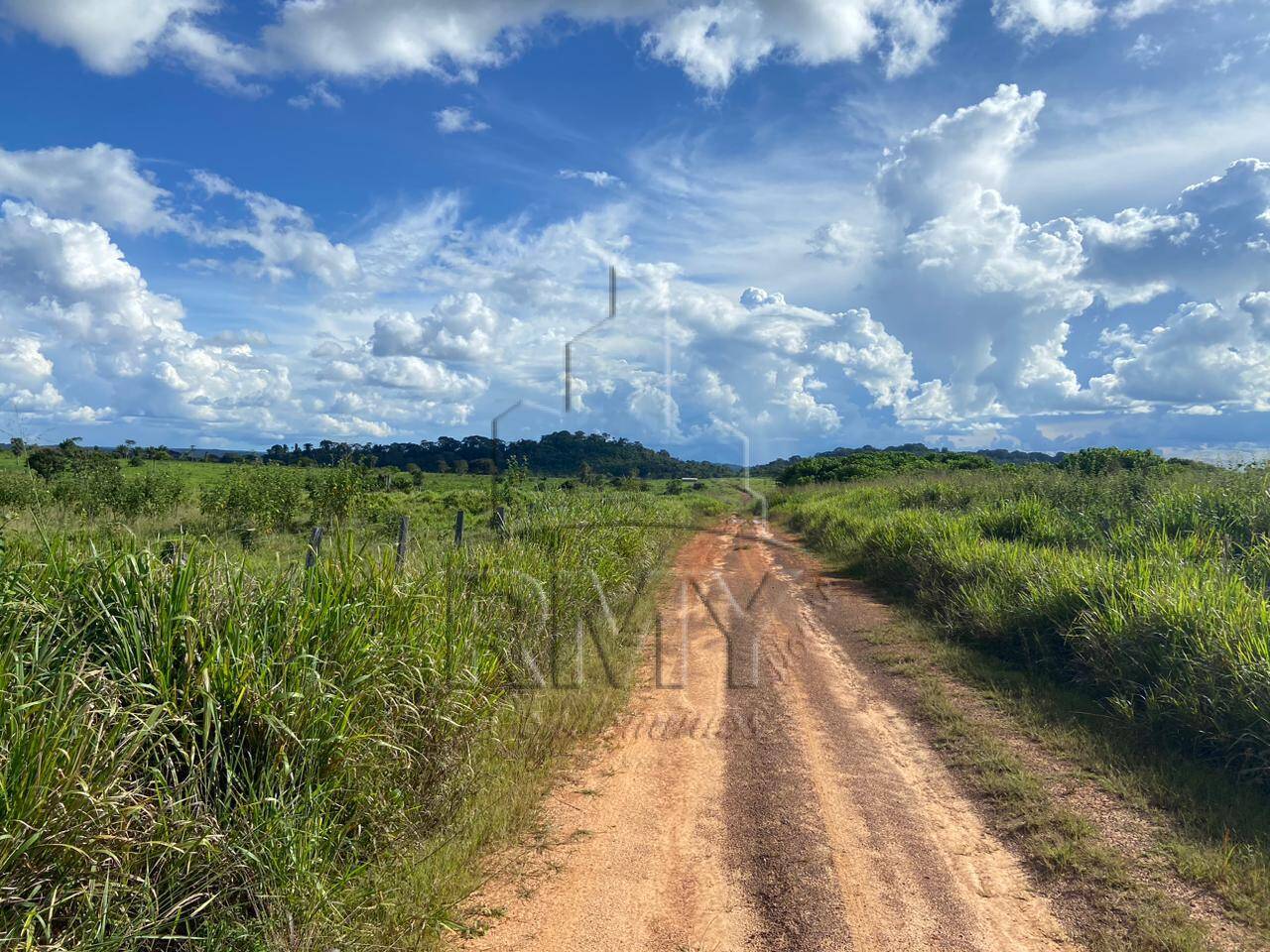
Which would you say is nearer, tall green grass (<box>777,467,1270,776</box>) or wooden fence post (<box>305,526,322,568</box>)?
wooden fence post (<box>305,526,322,568</box>)

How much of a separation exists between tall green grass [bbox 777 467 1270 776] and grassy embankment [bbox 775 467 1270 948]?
0.02 metres

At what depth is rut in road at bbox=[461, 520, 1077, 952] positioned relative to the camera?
3434mm

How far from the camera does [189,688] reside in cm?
319

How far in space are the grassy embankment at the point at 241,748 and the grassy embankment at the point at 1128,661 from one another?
11.0ft

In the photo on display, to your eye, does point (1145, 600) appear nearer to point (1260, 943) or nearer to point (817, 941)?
point (1260, 943)

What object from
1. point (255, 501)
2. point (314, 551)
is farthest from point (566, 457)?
point (255, 501)

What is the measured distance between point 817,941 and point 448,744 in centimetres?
238

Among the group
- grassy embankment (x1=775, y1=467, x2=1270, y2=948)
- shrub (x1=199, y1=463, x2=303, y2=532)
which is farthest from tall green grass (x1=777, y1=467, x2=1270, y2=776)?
shrub (x1=199, y1=463, x2=303, y2=532)

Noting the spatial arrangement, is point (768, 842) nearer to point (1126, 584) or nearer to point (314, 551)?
point (314, 551)

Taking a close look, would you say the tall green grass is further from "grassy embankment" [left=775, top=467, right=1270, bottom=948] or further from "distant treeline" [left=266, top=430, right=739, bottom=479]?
"distant treeline" [left=266, top=430, right=739, bottom=479]

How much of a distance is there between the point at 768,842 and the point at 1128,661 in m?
3.84

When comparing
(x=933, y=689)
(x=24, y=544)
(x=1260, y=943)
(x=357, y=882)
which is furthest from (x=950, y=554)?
(x=24, y=544)

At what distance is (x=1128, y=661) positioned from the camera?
6.02 metres

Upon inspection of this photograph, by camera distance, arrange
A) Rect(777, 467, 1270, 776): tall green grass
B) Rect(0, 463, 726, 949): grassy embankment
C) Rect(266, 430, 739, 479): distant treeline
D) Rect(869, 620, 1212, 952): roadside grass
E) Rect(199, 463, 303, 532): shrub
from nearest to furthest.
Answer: Rect(0, 463, 726, 949): grassy embankment
Rect(869, 620, 1212, 952): roadside grass
Rect(777, 467, 1270, 776): tall green grass
Rect(266, 430, 739, 479): distant treeline
Rect(199, 463, 303, 532): shrub
